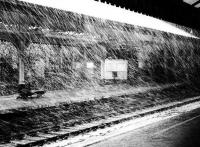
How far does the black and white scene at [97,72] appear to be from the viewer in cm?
908

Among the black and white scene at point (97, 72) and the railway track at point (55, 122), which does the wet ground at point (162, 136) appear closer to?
the black and white scene at point (97, 72)

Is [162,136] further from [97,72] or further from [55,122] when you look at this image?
[97,72]

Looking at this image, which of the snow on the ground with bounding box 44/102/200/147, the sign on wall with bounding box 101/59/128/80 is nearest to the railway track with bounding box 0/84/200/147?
the snow on the ground with bounding box 44/102/200/147

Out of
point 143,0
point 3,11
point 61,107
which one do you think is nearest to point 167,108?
point 61,107

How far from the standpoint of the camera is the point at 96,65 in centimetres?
2797

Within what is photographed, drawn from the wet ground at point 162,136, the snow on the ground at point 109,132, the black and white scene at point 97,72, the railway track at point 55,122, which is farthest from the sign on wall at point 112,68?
the wet ground at point 162,136

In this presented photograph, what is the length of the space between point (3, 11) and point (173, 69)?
23.4 m

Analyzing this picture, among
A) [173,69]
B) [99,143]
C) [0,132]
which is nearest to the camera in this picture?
[99,143]

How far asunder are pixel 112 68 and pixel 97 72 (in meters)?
1.72

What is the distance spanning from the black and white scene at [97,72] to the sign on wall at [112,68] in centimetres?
10

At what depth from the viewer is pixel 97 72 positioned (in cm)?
2800

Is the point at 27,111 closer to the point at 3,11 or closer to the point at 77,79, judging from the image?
the point at 3,11

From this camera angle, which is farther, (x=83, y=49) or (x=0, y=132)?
(x=83, y=49)

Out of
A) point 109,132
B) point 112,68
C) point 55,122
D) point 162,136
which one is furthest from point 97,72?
point 162,136
